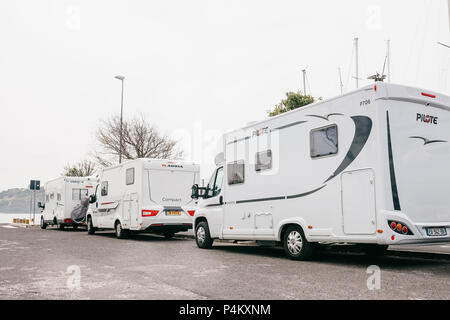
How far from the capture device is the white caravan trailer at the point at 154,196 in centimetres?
1551

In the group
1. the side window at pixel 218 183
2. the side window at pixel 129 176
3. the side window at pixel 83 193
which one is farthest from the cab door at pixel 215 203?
the side window at pixel 83 193

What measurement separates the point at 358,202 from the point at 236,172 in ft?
12.4

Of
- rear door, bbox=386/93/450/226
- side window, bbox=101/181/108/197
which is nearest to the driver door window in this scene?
rear door, bbox=386/93/450/226

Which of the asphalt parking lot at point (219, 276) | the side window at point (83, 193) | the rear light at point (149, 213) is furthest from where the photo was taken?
the side window at point (83, 193)

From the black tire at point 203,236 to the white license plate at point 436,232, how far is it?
5845 millimetres

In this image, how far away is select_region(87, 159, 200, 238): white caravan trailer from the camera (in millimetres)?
15508

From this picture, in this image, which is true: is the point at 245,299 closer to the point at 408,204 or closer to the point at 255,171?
the point at 408,204

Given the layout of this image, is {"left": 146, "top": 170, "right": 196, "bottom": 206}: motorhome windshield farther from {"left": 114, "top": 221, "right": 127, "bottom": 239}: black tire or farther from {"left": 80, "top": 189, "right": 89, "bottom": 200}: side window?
{"left": 80, "top": 189, "right": 89, "bottom": 200}: side window

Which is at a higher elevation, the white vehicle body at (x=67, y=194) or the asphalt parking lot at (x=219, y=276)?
the white vehicle body at (x=67, y=194)

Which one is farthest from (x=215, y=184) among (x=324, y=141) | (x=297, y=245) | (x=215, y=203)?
(x=324, y=141)

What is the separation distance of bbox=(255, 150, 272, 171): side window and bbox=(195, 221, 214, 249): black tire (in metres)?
2.80

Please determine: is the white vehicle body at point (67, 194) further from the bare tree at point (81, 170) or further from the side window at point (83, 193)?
the bare tree at point (81, 170)

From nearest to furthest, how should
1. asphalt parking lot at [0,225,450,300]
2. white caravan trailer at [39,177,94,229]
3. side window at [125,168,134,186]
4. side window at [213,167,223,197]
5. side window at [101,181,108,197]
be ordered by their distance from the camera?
asphalt parking lot at [0,225,450,300]
side window at [213,167,223,197]
side window at [125,168,134,186]
side window at [101,181,108,197]
white caravan trailer at [39,177,94,229]
